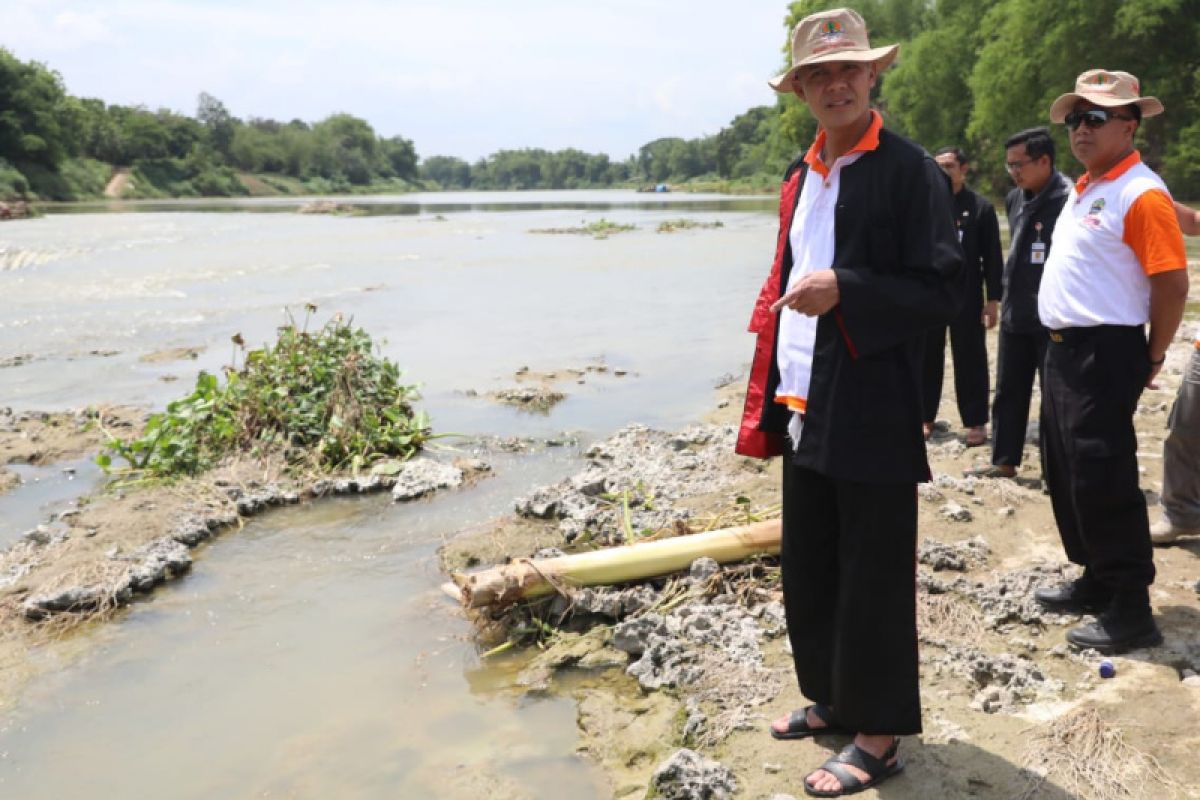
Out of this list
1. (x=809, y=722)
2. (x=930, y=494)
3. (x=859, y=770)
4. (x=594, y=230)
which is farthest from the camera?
(x=594, y=230)

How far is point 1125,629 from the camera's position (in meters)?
3.51

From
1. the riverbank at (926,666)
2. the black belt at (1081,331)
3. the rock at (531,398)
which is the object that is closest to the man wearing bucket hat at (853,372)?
the riverbank at (926,666)

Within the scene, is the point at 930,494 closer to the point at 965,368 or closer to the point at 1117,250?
the point at 965,368

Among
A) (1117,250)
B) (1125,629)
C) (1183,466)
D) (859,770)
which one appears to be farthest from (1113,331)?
(859,770)

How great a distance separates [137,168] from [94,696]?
3959 inches

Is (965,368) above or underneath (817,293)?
underneath

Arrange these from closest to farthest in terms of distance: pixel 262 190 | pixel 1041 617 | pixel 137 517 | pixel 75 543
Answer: pixel 1041 617
pixel 75 543
pixel 137 517
pixel 262 190

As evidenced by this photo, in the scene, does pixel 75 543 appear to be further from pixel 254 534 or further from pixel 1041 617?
pixel 1041 617

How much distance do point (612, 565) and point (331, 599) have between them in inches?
59.5

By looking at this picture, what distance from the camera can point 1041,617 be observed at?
385cm

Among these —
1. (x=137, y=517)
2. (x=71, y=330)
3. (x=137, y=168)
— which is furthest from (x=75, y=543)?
(x=137, y=168)

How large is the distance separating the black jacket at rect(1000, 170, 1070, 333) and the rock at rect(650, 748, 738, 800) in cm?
322

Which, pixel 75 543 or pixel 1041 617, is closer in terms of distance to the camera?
pixel 1041 617

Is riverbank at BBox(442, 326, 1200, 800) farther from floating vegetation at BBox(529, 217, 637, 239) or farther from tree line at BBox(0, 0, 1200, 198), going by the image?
floating vegetation at BBox(529, 217, 637, 239)
